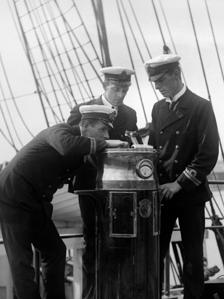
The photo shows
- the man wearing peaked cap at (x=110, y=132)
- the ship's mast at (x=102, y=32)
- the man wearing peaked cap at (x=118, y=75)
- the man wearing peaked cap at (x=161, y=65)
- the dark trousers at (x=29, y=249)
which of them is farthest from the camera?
the ship's mast at (x=102, y=32)

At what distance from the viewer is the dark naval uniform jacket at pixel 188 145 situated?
3600 millimetres

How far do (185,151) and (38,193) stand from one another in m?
0.92

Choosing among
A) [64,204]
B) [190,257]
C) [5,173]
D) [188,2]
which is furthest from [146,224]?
[64,204]

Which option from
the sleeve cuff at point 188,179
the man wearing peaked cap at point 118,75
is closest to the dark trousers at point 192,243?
the sleeve cuff at point 188,179

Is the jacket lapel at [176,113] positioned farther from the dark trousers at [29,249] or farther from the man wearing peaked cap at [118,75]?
the dark trousers at [29,249]

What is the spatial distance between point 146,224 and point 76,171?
691mm

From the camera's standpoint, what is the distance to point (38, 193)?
354 centimetres

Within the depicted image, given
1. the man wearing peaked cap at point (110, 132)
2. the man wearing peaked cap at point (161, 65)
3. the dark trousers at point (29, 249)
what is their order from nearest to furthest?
the dark trousers at point (29, 249) < the man wearing peaked cap at point (110, 132) < the man wearing peaked cap at point (161, 65)

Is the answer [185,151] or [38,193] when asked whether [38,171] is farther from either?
[185,151]

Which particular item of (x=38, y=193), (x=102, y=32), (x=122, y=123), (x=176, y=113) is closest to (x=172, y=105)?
(x=176, y=113)

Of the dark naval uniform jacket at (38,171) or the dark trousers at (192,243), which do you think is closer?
the dark naval uniform jacket at (38,171)

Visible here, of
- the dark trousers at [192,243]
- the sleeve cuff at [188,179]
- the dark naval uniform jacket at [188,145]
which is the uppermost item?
the dark naval uniform jacket at [188,145]

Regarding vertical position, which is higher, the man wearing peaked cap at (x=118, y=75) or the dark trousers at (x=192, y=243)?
the man wearing peaked cap at (x=118, y=75)

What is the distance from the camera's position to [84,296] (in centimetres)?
363
